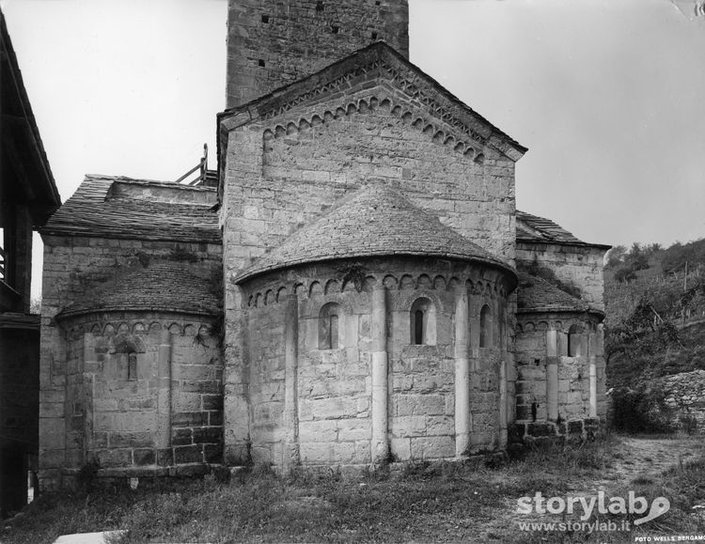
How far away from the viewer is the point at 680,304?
129 feet

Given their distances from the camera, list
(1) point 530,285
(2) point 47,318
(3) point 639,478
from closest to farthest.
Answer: (3) point 639,478
(2) point 47,318
(1) point 530,285

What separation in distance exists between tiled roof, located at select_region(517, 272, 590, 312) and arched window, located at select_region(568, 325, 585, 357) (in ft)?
1.53

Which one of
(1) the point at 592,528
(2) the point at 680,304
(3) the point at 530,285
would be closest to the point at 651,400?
(3) the point at 530,285

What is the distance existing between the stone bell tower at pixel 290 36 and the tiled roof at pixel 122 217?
9.33 ft

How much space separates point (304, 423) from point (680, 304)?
33.3 m

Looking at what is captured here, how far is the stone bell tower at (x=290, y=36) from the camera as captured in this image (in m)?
16.6

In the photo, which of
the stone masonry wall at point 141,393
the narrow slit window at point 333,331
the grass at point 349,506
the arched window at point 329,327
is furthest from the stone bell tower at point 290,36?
the grass at point 349,506

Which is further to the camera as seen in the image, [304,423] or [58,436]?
[58,436]

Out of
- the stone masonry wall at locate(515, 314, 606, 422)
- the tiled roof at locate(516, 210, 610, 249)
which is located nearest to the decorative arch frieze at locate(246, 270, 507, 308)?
the stone masonry wall at locate(515, 314, 606, 422)

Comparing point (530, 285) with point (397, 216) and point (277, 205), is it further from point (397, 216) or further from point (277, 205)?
point (277, 205)

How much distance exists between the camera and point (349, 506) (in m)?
9.40

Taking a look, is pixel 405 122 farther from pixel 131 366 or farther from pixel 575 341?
pixel 131 366

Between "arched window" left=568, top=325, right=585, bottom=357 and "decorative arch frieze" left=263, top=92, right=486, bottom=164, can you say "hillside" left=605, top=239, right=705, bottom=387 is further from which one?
"decorative arch frieze" left=263, top=92, right=486, bottom=164

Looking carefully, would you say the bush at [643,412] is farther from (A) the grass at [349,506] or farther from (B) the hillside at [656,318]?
Result: (A) the grass at [349,506]
